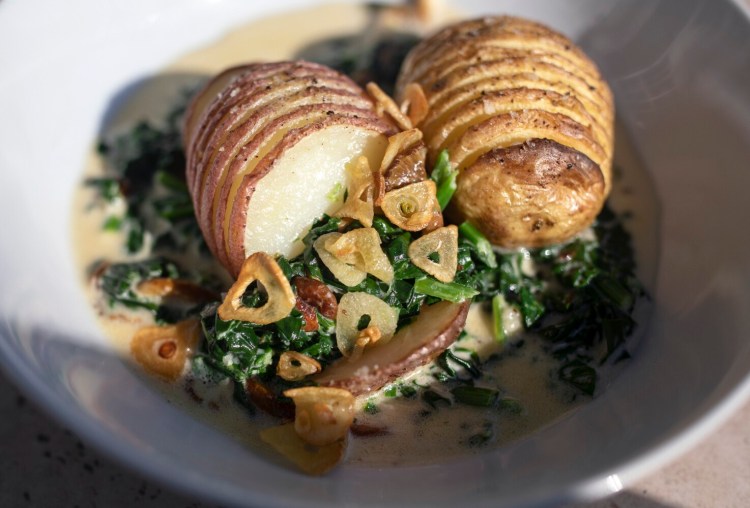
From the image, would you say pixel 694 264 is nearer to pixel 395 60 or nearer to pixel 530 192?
pixel 530 192

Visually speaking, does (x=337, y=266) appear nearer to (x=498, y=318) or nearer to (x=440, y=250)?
(x=440, y=250)

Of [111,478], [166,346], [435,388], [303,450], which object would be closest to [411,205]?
[435,388]

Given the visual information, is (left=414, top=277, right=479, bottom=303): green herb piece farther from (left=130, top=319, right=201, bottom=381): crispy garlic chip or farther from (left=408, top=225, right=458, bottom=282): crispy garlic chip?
(left=130, top=319, right=201, bottom=381): crispy garlic chip

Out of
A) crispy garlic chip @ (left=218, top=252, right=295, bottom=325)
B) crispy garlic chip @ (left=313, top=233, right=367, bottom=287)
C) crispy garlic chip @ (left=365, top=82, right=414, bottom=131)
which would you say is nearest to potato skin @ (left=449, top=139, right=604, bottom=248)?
crispy garlic chip @ (left=365, top=82, right=414, bottom=131)

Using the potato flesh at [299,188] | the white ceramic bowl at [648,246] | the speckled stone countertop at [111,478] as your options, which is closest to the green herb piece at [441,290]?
the potato flesh at [299,188]

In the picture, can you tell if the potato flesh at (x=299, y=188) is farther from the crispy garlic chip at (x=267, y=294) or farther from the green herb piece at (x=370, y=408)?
the green herb piece at (x=370, y=408)

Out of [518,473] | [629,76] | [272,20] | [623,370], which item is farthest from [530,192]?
[272,20]
